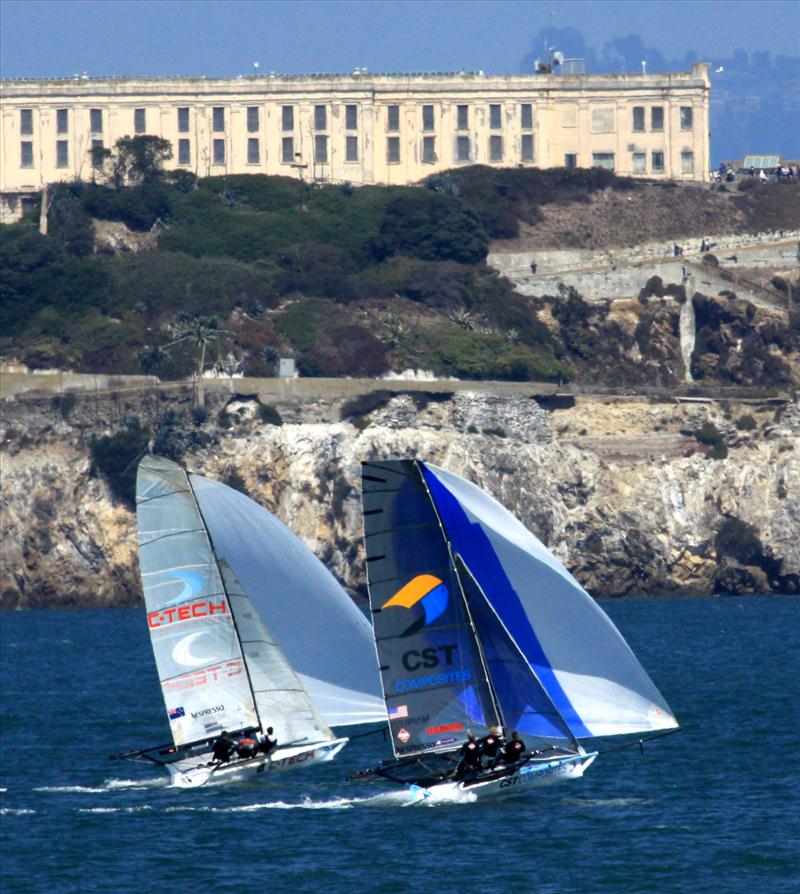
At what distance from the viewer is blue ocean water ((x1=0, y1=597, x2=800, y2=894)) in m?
32.8

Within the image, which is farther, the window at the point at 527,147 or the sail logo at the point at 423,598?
the window at the point at 527,147

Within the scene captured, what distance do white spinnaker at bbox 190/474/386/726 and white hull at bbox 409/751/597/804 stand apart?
10.5 feet

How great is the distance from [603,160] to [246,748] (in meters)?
87.2

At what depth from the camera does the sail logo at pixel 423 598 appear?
3466cm

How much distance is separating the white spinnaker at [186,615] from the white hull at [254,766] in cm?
65

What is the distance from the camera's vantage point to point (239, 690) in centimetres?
3869

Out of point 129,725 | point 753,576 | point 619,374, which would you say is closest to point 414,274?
point 619,374

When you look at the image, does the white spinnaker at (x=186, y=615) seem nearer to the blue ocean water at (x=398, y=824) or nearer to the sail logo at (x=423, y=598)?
the blue ocean water at (x=398, y=824)

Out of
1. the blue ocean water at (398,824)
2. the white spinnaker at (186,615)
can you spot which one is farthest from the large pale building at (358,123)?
the white spinnaker at (186,615)

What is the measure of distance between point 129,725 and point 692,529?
4318cm

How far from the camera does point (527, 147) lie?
121125 mm

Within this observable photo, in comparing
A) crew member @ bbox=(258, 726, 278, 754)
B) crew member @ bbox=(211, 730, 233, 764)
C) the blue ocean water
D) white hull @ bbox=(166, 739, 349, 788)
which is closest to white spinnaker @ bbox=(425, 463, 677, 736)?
the blue ocean water

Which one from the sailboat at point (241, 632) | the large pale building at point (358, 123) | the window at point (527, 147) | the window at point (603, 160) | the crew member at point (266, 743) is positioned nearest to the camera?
the crew member at point (266, 743)

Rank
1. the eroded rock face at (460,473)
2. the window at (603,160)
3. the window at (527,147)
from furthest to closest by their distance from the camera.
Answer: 1. the window at (603,160)
2. the window at (527,147)
3. the eroded rock face at (460,473)
